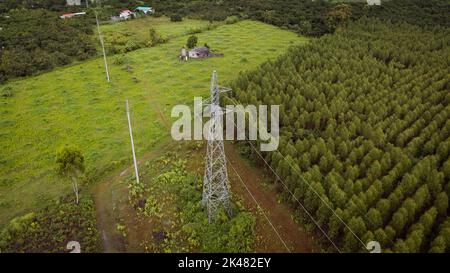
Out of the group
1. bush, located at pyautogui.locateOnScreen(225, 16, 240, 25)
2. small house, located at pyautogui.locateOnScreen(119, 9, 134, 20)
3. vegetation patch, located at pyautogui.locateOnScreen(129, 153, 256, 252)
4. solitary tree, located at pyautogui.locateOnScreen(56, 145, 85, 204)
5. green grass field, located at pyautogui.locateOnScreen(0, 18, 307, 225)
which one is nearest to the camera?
vegetation patch, located at pyautogui.locateOnScreen(129, 153, 256, 252)

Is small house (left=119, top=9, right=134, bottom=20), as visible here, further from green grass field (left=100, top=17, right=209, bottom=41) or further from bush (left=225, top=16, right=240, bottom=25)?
bush (left=225, top=16, right=240, bottom=25)

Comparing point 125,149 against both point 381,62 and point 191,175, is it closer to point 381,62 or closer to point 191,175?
point 191,175

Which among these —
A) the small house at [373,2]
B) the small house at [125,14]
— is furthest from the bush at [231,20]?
the small house at [373,2]

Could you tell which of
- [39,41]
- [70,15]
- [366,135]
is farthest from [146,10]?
[366,135]

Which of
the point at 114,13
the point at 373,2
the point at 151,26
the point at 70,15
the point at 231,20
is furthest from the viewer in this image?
the point at 373,2

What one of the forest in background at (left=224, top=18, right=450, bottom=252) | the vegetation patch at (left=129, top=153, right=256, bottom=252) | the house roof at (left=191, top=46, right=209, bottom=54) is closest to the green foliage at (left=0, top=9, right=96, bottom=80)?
the house roof at (left=191, top=46, right=209, bottom=54)

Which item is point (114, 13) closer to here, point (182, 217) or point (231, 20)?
point (231, 20)

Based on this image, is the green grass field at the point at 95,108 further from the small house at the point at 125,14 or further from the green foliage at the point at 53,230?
the small house at the point at 125,14
